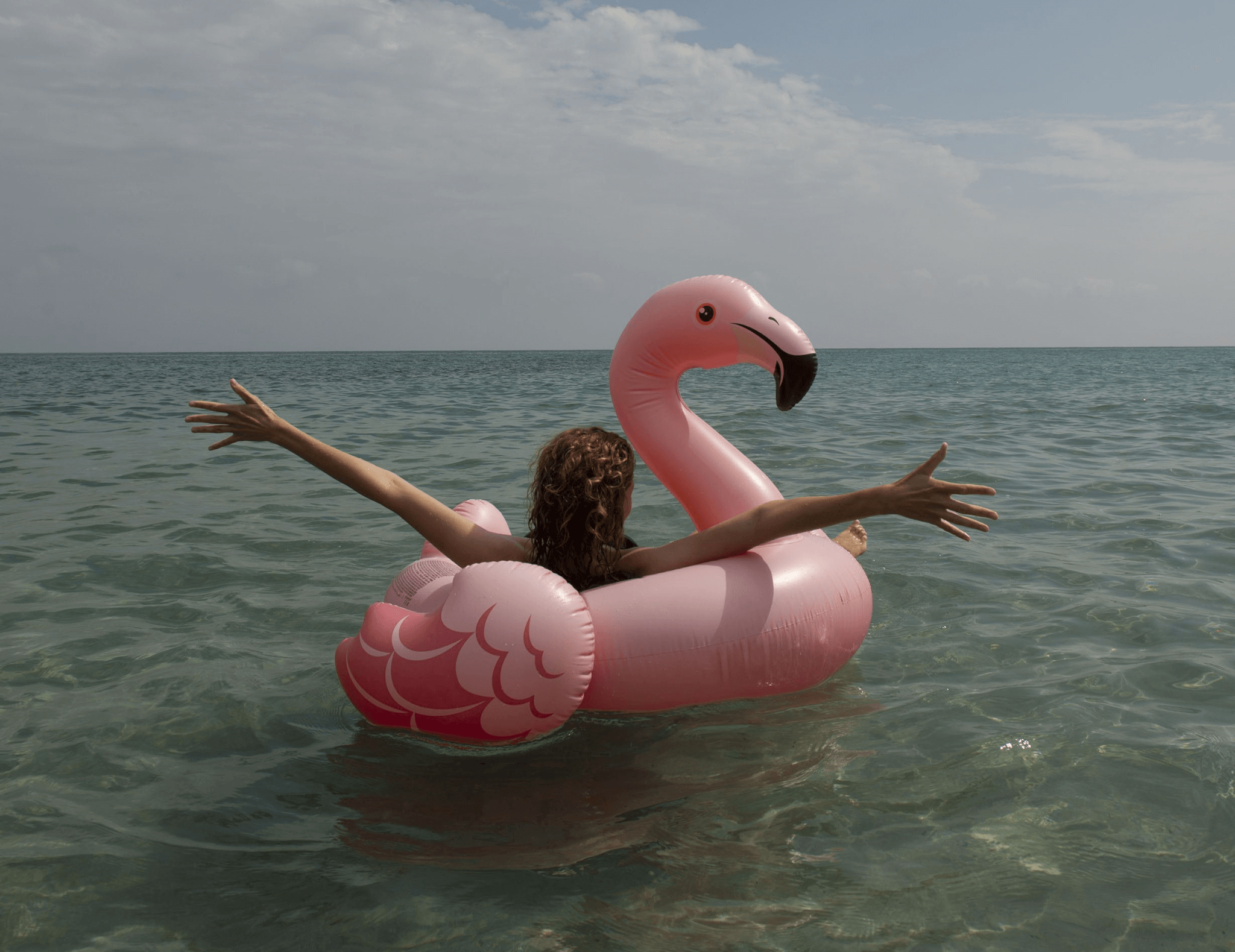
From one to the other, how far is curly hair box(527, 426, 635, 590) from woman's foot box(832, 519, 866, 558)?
4.38 feet

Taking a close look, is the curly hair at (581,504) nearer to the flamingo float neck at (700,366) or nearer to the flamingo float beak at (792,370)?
the flamingo float neck at (700,366)

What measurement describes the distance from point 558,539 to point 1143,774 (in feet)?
6.58

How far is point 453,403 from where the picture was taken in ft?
58.0

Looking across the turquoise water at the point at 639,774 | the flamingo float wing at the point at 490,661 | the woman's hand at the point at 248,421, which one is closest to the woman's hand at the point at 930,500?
the turquoise water at the point at 639,774

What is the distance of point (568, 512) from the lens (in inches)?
120

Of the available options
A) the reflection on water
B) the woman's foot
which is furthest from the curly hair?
the woman's foot

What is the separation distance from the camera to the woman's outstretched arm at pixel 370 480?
286 centimetres

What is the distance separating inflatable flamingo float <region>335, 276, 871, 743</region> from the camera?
9.07ft

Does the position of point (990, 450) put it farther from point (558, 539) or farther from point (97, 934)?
point (97, 934)

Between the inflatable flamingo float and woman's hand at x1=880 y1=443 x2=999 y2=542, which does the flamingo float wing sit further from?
woman's hand at x1=880 y1=443 x2=999 y2=542

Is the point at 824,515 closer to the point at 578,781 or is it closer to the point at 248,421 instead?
the point at 578,781

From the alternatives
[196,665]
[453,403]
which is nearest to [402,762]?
[196,665]

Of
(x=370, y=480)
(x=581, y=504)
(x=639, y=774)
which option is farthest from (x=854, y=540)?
(x=370, y=480)

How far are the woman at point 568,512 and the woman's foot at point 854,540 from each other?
106 centimetres
